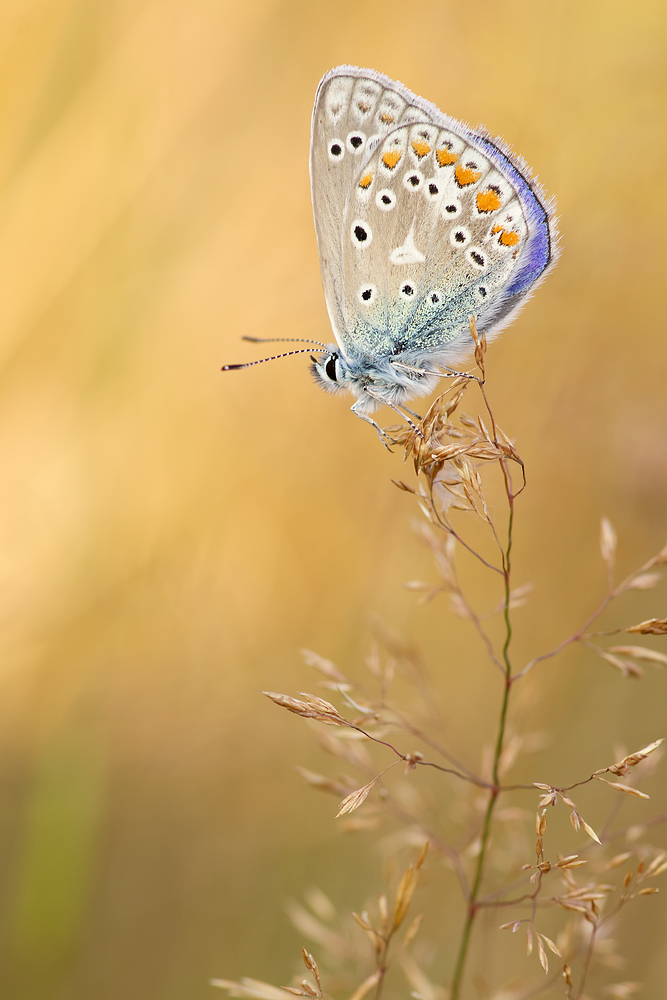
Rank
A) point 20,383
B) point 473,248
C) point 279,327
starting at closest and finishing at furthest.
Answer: point 473,248, point 20,383, point 279,327

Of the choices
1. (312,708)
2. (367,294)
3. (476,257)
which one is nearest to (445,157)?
(476,257)

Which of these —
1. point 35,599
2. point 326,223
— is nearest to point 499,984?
point 35,599

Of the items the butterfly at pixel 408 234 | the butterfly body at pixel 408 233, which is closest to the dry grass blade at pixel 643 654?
the butterfly at pixel 408 234

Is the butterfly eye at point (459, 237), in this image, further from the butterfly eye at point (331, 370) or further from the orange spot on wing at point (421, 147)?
the butterfly eye at point (331, 370)

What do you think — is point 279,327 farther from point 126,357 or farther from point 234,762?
point 234,762

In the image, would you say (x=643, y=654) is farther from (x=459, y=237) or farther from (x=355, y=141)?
(x=355, y=141)

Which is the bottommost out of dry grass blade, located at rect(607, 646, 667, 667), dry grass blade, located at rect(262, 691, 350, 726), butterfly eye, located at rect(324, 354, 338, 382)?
dry grass blade, located at rect(262, 691, 350, 726)

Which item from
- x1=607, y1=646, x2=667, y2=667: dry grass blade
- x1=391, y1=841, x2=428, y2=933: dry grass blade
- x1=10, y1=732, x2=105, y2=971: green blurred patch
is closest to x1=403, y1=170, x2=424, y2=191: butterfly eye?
x1=607, y1=646, x2=667, y2=667: dry grass blade

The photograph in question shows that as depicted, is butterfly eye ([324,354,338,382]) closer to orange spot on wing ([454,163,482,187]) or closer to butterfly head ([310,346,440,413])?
butterfly head ([310,346,440,413])

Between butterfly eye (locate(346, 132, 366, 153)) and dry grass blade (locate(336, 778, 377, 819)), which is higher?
butterfly eye (locate(346, 132, 366, 153))
